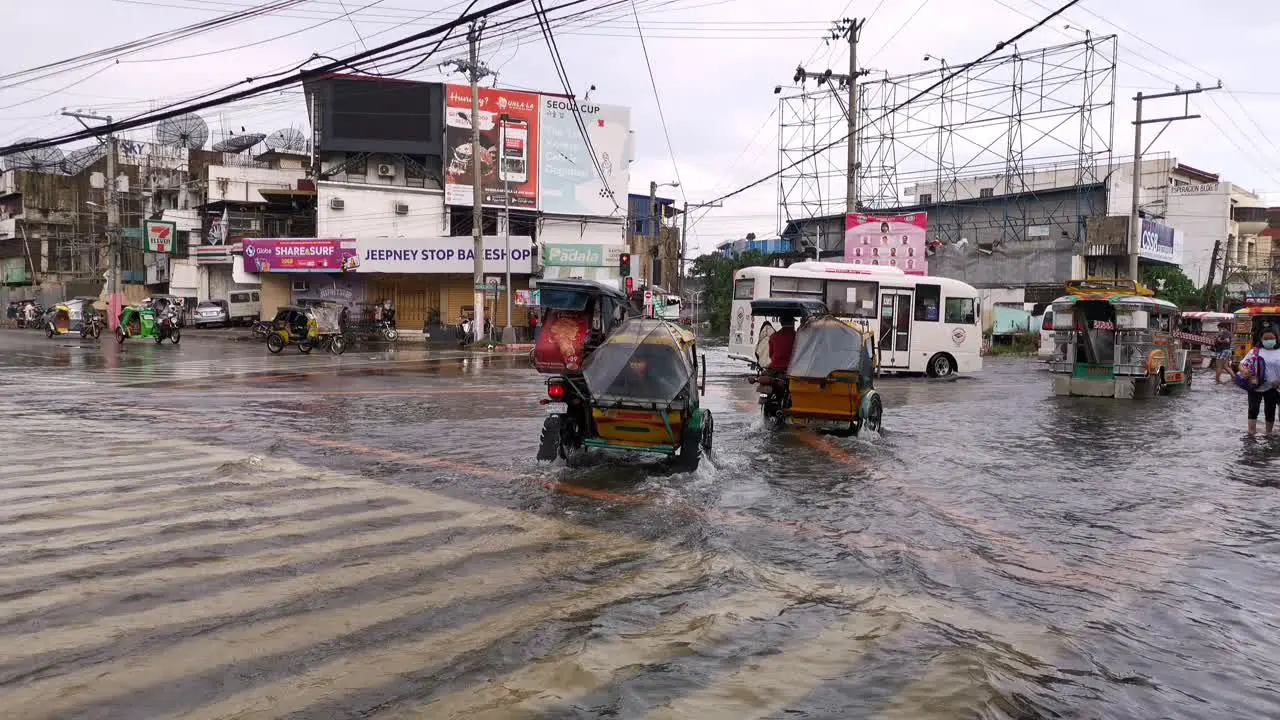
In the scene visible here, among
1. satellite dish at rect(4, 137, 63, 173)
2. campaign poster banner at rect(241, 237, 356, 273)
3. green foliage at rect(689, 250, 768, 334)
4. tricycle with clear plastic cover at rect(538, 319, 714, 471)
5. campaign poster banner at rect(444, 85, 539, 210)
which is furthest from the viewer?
satellite dish at rect(4, 137, 63, 173)

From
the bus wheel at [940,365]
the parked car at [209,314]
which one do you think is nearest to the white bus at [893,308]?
the bus wheel at [940,365]

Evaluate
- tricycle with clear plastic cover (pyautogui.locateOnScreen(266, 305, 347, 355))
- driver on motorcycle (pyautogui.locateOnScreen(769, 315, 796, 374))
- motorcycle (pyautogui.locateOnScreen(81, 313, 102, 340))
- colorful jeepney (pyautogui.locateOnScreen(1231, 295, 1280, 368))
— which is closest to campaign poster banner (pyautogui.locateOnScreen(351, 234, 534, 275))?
motorcycle (pyautogui.locateOnScreen(81, 313, 102, 340))

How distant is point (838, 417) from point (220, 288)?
4981 cm

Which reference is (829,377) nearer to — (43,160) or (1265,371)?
(1265,371)

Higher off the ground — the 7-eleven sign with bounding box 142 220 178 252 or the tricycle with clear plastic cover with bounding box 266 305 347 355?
the 7-eleven sign with bounding box 142 220 178 252

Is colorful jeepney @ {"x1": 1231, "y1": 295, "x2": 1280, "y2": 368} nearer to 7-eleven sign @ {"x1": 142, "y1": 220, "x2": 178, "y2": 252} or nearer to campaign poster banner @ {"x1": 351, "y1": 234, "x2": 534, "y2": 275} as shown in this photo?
campaign poster banner @ {"x1": 351, "y1": 234, "x2": 534, "y2": 275}

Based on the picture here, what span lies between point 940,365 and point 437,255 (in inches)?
1001

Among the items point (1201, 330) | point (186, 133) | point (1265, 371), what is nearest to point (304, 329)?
point (1265, 371)

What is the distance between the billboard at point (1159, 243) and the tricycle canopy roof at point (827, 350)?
4085cm

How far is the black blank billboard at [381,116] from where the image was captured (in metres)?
46.2

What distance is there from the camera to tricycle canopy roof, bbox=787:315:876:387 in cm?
1243

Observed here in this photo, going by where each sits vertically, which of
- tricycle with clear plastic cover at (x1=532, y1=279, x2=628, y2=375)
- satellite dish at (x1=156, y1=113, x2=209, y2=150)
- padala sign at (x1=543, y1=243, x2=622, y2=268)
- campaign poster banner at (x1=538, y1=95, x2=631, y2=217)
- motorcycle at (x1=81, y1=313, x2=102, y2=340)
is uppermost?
satellite dish at (x1=156, y1=113, x2=209, y2=150)

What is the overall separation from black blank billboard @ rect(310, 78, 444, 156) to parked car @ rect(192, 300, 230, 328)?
33.9ft

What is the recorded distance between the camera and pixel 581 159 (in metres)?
49.8
